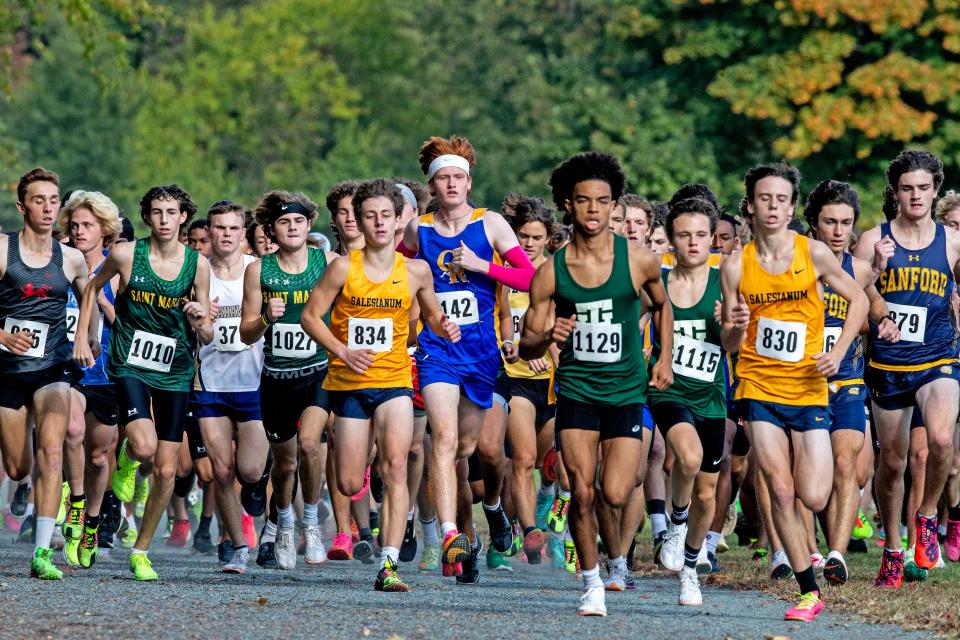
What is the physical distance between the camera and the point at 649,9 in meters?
31.5

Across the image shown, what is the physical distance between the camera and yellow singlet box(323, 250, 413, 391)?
10766 millimetres

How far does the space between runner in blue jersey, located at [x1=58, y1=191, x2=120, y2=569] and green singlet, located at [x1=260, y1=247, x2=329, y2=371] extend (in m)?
1.17

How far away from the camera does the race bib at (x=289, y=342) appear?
12.2 meters

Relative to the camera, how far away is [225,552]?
1255 cm

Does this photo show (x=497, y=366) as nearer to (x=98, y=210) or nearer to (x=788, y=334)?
(x=788, y=334)

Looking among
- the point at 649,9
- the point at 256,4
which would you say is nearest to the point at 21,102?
the point at 256,4

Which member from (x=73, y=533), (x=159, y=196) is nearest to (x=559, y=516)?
(x=73, y=533)

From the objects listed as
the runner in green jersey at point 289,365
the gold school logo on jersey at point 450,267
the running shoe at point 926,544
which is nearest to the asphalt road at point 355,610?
the runner in green jersey at point 289,365

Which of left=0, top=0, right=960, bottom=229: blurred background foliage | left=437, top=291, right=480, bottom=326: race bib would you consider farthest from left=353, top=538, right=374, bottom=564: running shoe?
left=0, top=0, right=960, bottom=229: blurred background foliage

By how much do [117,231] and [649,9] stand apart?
19.7 m

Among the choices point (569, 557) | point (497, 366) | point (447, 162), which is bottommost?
point (569, 557)

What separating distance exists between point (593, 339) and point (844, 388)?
99.7 inches

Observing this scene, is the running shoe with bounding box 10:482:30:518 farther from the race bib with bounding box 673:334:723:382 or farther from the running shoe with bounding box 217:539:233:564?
the race bib with bounding box 673:334:723:382

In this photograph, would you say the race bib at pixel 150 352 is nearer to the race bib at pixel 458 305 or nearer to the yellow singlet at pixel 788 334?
the race bib at pixel 458 305
